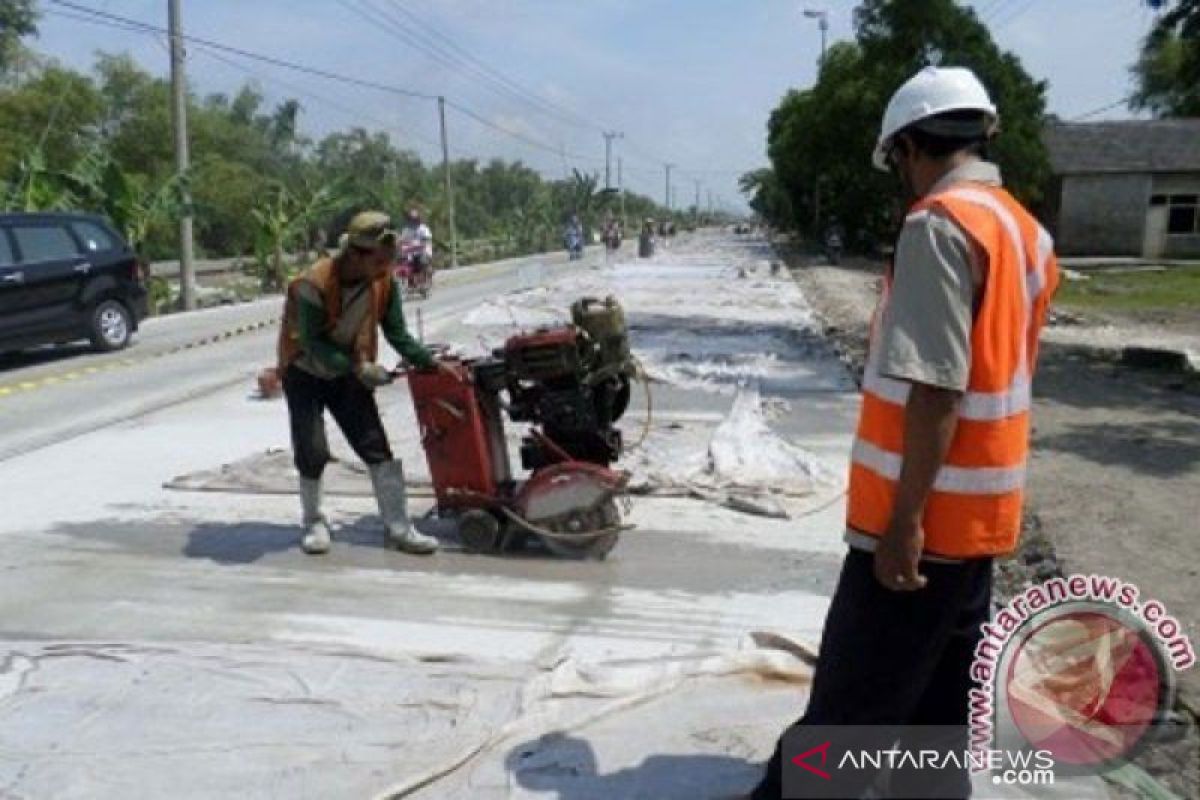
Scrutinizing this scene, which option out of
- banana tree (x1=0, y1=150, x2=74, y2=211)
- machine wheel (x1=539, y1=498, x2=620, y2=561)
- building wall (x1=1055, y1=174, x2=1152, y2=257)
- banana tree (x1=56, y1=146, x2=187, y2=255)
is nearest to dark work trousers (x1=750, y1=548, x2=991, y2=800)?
machine wheel (x1=539, y1=498, x2=620, y2=561)

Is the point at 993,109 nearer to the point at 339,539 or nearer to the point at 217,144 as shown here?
the point at 339,539

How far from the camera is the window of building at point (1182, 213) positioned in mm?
40406

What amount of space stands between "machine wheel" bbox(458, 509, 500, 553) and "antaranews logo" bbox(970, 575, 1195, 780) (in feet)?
9.09

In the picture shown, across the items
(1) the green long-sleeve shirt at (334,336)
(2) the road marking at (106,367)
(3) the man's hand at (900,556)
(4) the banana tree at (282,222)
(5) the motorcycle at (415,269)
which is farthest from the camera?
(4) the banana tree at (282,222)

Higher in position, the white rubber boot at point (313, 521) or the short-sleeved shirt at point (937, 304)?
the short-sleeved shirt at point (937, 304)

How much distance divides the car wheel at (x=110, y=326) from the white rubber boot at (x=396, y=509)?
980cm

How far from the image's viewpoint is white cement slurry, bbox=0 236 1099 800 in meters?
3.58

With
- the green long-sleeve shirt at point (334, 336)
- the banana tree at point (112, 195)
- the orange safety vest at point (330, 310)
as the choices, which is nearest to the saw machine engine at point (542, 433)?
the green long-sleeve shirt at point (334, 336)

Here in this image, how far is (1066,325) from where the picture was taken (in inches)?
702

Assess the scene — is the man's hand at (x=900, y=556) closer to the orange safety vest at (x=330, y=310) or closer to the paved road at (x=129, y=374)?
the orange safety vest at (x=330, y=310)

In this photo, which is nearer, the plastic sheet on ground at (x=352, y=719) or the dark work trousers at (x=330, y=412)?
the plastic sheet on ground at (x=352, y=719)

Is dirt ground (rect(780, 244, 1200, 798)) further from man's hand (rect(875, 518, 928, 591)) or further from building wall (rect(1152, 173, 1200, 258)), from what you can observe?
building wall (rect(1152, 173, 1200, 258))

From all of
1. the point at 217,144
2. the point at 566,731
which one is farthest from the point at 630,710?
the point at 217,144

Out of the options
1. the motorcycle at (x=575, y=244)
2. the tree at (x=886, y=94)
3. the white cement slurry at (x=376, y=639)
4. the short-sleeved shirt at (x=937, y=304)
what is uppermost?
the tree at (x=886, y=94)
